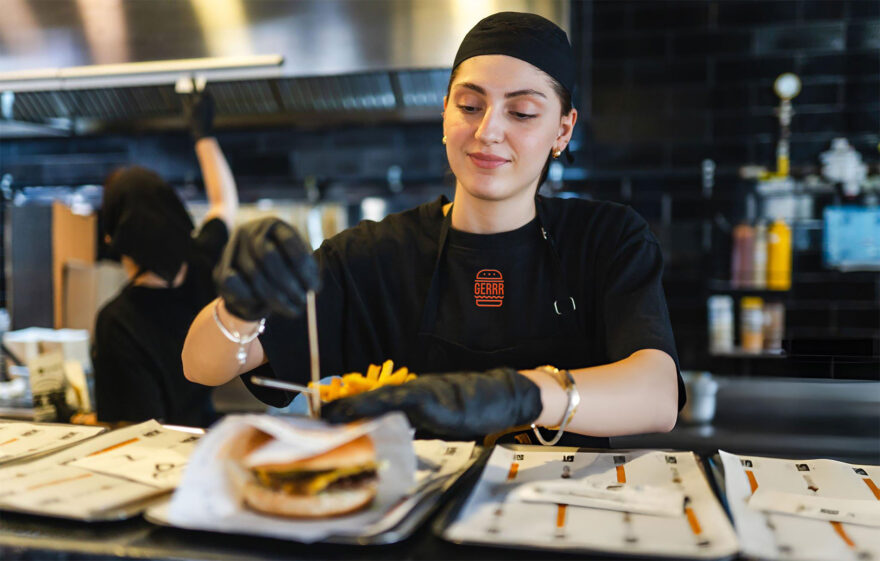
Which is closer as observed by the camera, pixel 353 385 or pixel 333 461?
pixel 333 461

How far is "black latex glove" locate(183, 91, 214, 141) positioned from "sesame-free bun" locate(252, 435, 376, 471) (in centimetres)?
227

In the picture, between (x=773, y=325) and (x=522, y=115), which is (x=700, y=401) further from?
(x=522, y=115)

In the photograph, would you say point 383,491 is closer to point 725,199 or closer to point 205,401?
point 205,401

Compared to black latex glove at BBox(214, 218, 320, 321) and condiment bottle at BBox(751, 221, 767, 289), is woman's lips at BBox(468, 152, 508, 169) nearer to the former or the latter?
black latex glove at BBox(214, 218, 320, 321)

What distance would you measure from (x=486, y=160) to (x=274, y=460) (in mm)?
783

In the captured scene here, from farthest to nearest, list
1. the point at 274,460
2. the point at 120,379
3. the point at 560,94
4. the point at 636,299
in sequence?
the point at 120,379 → the point at 560,94 → the point at 636,299 → the point at 274,460

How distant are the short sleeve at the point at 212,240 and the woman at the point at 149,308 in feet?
0.28

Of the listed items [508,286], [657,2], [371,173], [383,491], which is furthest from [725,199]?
[383,491]

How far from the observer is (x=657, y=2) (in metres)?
3.78

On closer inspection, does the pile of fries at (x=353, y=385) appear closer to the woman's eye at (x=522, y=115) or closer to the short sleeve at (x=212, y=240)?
the woman's eye at (x=522, y=115)

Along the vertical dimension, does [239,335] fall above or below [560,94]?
below

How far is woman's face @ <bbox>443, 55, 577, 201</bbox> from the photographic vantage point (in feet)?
4.57

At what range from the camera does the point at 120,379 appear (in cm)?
218

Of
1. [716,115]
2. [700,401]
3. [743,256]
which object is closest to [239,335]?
[700,401]
